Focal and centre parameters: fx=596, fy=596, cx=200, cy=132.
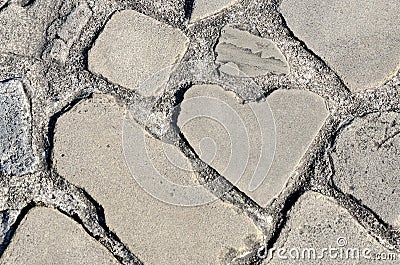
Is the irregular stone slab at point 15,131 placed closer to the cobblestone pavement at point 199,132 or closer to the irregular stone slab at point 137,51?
the cobblestone pavement at point 199,132

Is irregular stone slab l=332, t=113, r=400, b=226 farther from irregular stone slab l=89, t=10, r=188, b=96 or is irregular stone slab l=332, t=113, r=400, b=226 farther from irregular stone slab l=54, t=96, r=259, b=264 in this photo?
irregular stone slab l=89, t=10, r=188, b=96

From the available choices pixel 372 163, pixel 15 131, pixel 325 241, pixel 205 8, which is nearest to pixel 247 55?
pixel 205 8

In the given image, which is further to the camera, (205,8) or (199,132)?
(205,8)

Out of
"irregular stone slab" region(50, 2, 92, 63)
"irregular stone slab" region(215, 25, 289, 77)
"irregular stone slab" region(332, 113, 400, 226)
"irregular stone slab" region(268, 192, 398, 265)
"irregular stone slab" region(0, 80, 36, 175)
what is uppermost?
"irregular stone slab" region(50, 2, 92, 63)

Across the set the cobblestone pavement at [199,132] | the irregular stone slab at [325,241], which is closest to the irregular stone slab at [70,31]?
the cobblestone pavement at [199,132]

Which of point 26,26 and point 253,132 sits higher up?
point 26,26

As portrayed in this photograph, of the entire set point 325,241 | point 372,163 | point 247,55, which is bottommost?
point 325,241

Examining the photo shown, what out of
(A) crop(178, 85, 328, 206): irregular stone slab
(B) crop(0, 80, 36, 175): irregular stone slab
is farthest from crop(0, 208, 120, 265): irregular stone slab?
(A) crop(178, 85, 328, 206): irregular stone slab

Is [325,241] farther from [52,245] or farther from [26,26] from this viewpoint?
[26,26]
